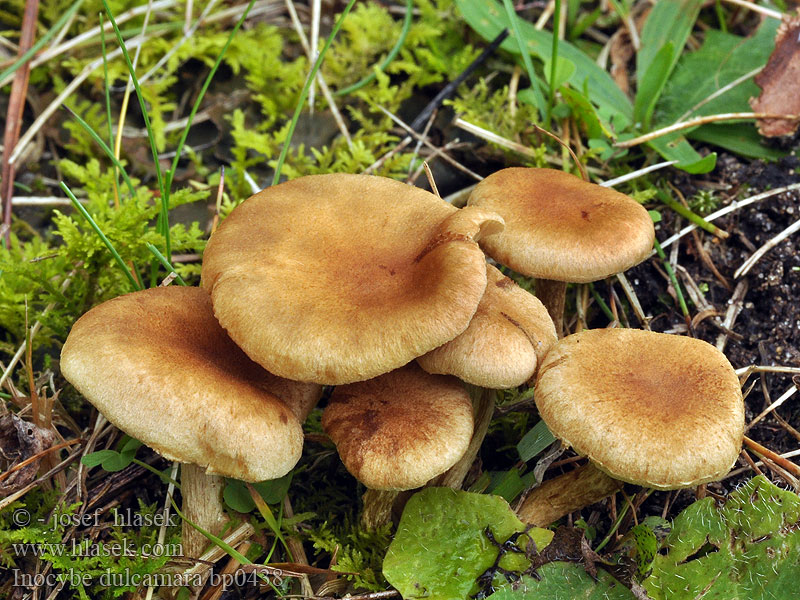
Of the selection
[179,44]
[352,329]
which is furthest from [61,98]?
[352,329]

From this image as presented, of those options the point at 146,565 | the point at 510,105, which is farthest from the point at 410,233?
the point at 510,105

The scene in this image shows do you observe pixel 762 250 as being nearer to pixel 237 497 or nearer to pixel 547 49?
pixel 547 49

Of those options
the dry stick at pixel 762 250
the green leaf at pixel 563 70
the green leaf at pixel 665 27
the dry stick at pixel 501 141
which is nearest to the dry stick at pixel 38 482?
the dry stick at pixel 501 141

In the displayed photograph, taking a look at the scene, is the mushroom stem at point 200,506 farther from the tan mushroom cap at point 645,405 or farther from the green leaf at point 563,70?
the green leaf at point 563,70

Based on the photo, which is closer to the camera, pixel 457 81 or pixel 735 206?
pixel 735 206

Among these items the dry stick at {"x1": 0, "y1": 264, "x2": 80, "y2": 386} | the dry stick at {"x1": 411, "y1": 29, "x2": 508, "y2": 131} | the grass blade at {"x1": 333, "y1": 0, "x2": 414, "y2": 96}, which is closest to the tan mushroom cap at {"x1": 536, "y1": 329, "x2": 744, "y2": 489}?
the dry stick at {"x1": 411, "y1": 29, "x2": 508, "y2": 131}

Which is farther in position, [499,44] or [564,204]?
[499,44]

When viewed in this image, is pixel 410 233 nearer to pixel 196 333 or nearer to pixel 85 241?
pixel 196 333
